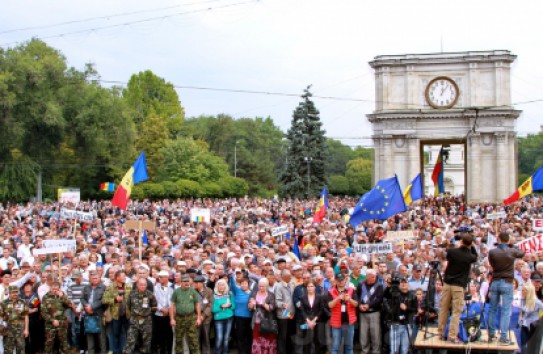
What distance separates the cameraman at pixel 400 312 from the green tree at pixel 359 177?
79814 millimetres

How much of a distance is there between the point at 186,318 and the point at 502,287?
218 inches

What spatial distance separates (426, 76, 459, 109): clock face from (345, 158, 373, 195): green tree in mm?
36528

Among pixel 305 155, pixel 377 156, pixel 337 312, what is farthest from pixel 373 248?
pixel 305 155

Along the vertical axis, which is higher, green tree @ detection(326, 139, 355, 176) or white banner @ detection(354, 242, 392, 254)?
green tree @ detection(326, 139, 355, 176)

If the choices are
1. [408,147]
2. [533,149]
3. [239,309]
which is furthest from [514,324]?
[533,149]

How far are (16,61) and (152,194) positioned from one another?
15585mm

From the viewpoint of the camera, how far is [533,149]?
11131 centimetres

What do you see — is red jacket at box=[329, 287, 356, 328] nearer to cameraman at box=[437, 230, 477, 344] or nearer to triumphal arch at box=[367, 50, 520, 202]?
cameraman at box=[437, 230, 477, 344]

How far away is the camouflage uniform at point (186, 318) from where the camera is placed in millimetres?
13344

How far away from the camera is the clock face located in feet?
182

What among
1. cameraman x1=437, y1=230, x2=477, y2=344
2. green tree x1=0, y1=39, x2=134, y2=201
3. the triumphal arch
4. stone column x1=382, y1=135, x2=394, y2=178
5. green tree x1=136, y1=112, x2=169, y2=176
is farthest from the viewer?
green tree x1=136, y1=112, x2=169, y2=176

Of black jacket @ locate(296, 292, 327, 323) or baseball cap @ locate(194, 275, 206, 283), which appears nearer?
black jacket @ locate(296, 292, 327, 323)

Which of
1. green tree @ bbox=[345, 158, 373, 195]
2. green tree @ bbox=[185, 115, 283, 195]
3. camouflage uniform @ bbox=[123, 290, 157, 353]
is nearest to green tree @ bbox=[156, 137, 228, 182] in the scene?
green tree @ bbox=[185, 115, 283, 195]

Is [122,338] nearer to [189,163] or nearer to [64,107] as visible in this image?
[64,107]
